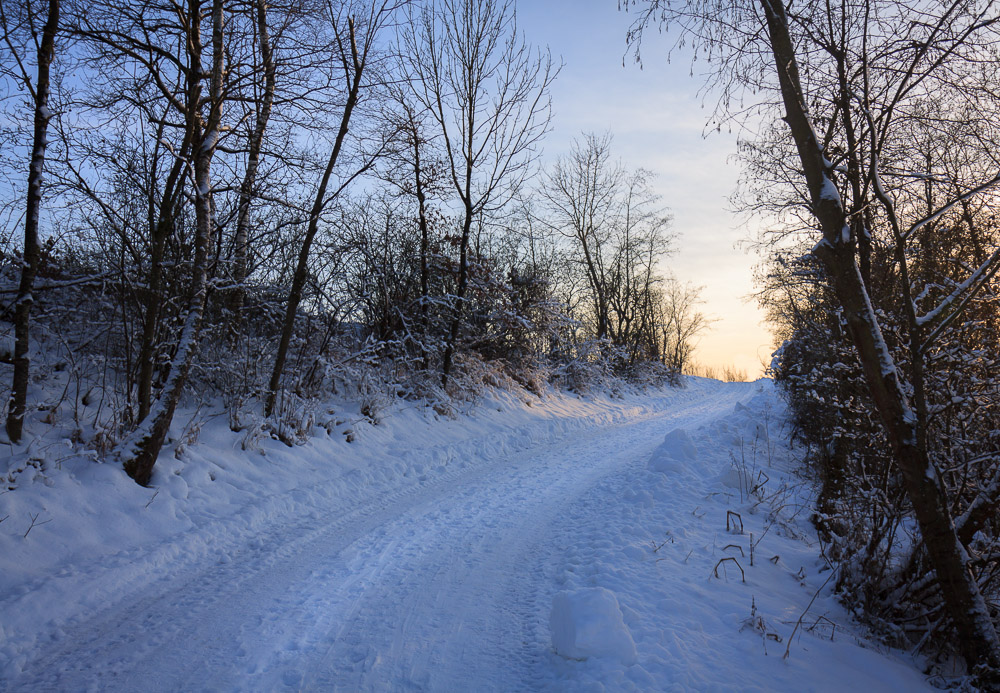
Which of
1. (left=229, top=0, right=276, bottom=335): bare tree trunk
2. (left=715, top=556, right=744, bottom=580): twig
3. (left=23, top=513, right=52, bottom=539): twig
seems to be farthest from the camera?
(left=229, top=0, right=276, bottom=335): bare tree trunk

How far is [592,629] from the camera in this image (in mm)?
3059

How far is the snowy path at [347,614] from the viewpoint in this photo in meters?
2.97

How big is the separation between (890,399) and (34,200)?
29.6ft

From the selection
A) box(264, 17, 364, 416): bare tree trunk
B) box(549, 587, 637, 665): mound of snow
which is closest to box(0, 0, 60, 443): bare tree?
box(264, 17, 364, 416): bare tree trunk

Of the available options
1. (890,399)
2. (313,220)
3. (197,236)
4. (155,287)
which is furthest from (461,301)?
(890,399)

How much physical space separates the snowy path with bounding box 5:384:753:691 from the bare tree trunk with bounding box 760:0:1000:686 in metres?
2.86

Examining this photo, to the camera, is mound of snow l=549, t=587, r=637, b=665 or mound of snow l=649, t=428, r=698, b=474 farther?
mound of snow l=649, t=428, r=698, b=474

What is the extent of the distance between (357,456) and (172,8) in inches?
272

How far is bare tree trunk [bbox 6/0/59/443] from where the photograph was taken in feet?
18.7

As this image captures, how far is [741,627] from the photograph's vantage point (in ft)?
11.4

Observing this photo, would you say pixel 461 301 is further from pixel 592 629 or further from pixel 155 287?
pixel 592 629

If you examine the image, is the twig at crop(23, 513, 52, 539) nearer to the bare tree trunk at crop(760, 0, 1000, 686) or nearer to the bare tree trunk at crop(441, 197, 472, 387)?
the bare tree trunk at crop(760, 0, 1000, 686)

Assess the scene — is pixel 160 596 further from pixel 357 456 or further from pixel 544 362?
pixel 544 362

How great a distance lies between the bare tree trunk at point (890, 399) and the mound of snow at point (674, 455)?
156 inches
